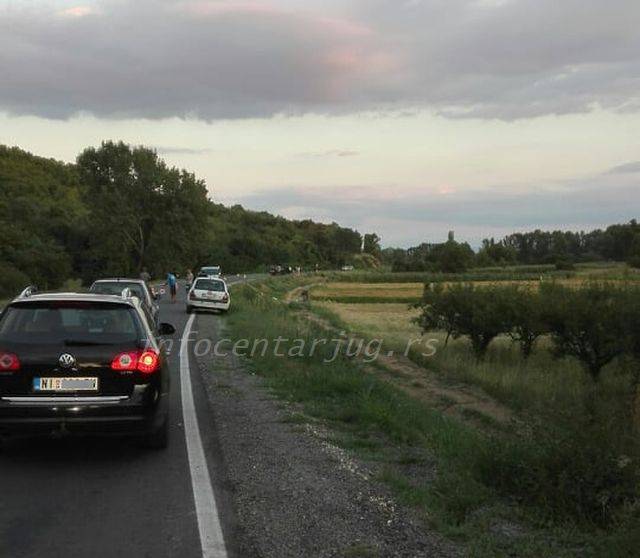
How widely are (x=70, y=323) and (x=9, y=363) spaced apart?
0.75 meters

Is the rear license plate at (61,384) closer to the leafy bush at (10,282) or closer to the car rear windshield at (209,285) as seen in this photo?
the car rear windshield at (209,285)

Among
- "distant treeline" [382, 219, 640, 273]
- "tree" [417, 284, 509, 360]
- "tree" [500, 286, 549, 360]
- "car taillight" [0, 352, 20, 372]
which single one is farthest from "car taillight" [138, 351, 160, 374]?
"distant treeline" [382, 219, 640, 273]

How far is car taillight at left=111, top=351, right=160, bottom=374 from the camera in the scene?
761 cm

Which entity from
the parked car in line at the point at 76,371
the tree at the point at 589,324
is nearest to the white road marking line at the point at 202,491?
the parked car in line at the point at 76,371

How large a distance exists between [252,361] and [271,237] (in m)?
142

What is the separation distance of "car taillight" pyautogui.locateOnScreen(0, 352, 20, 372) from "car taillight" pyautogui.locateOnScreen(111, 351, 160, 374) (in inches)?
34.0

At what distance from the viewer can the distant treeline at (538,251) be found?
138750mm

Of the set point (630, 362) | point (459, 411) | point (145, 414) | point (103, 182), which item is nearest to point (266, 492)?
point (145, 414)

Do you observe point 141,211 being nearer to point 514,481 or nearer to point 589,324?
point 589,324

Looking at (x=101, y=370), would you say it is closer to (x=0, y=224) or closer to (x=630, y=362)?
(x=630, y=362)

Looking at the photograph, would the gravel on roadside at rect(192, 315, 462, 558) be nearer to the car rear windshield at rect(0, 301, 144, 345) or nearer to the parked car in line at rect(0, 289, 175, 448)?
the parked car in line at rect(0, 289, 175, 448)

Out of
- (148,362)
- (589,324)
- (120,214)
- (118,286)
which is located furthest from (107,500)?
(120,214)

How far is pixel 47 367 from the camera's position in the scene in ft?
24.4

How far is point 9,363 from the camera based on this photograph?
24.4ft
